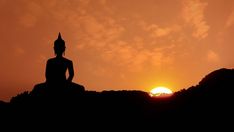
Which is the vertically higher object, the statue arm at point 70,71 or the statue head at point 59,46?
the statue head at point 59,46

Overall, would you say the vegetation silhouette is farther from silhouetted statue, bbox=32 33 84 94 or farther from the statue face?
the statue face

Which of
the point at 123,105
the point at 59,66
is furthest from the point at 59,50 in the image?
the point at 123,105

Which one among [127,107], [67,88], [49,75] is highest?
[49,75]

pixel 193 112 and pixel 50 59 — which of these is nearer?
pixel 193 112

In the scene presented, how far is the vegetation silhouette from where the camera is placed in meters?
12.7

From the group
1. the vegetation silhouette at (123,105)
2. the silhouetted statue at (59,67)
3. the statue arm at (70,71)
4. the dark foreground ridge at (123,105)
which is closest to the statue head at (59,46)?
the silhouetted statue at (59,67)

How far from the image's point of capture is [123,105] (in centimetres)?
1362

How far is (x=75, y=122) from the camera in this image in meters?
13.3

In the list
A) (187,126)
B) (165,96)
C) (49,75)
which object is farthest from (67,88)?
(187,126)

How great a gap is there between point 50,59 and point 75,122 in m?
3.93

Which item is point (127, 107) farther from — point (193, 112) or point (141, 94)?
point (193, 112)

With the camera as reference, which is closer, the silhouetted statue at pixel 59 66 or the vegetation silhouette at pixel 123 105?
the vegetation silhouette at pixel 123 105

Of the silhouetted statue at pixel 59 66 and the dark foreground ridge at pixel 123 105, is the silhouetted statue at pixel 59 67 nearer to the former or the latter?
the silhouetted statue at pixel 59 66

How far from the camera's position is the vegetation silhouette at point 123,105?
1272cm
